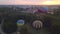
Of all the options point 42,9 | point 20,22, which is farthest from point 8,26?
point 42,9

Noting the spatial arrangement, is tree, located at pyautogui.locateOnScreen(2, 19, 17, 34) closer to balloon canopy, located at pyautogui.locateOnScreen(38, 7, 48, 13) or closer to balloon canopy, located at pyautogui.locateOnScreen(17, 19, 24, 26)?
balloon canopy, located at pyautogui.locateOnScreen(17, 19, 24, 26)

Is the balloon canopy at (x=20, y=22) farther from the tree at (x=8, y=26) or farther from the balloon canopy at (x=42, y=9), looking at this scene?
the balloon canopy at (x=42, y=9)

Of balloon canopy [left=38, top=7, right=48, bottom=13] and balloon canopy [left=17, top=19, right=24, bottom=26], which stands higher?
balloon canopy [left=38, top=7, right=48, bottom=13]

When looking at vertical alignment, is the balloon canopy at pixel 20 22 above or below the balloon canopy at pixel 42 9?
below

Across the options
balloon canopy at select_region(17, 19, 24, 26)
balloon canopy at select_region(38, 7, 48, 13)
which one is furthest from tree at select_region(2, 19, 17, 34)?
balloon canopy at select_region(38, 7, 48, 13)

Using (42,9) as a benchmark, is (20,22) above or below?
below

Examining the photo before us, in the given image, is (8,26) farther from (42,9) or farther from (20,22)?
(42,9)

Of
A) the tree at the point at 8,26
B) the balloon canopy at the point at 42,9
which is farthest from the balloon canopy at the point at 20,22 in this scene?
the balloon canopy at the point at 42,9

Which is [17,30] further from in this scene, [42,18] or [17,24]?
[42,18]

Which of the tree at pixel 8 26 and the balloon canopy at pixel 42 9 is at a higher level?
the balloon canopy at pixel 42 9

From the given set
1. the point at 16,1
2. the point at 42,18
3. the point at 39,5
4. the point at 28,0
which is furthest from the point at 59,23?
the point at 16,1

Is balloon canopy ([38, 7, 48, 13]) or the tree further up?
balloon canopy ([38, 7, 48, 13])
